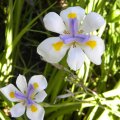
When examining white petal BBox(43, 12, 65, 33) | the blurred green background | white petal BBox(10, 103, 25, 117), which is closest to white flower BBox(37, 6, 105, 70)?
white petal BBox(43, 12, 65, 33)

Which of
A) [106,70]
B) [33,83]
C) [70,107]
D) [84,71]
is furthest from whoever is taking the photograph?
[106,70]

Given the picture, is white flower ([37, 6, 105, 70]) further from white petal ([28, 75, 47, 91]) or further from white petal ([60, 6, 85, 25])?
white petal ([28, 75, 47, 91])

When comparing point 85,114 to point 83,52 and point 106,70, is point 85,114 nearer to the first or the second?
point 106,70

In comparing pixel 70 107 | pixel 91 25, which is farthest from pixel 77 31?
pixel 70 107

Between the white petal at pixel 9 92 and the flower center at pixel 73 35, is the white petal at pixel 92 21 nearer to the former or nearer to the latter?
the flower center at pixel 73 35

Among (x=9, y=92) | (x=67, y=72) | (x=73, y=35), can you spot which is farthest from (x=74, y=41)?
(x=9, y=92)

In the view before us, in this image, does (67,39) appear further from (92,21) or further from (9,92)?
(9,92)
